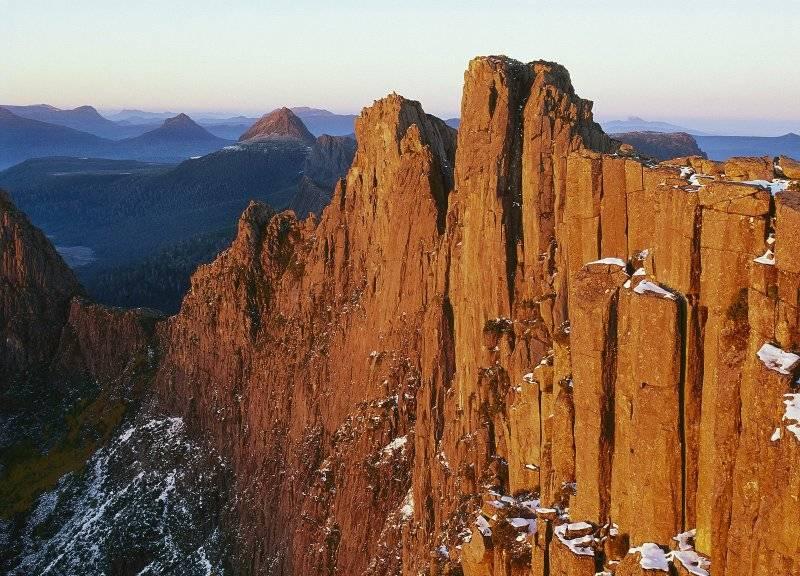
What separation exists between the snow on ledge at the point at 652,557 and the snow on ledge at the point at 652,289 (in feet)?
35.7

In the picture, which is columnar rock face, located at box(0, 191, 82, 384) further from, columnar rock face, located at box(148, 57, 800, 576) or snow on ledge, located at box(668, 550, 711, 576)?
snow on ledge, located at box(668, 550, 711, 576)

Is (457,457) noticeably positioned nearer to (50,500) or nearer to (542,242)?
(542,242)

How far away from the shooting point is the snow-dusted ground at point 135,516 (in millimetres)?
102375

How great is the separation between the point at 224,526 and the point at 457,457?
5931 centimetres

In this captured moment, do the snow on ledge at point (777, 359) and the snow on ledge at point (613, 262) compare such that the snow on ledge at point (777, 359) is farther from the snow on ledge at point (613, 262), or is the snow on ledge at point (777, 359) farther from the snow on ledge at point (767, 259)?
the snow on ledge at point (613, 262)

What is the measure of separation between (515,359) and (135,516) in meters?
85.5

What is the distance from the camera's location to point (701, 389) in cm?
2820

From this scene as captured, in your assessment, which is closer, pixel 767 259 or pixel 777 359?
pixel 777 359

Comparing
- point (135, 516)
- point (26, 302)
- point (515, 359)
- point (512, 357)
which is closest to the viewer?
point (515, 359)

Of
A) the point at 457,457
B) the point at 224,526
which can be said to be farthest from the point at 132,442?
the point at 457,457

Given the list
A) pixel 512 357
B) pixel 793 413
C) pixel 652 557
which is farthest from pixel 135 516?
pixel 793 413

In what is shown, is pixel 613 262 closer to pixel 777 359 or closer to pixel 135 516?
pixel 777 359

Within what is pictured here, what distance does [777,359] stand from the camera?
77.4 feet

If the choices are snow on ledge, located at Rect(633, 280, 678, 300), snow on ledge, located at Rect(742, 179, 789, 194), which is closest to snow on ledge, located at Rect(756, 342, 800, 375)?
snow on ledge, located at Rect(633, 280, 678, 300)
